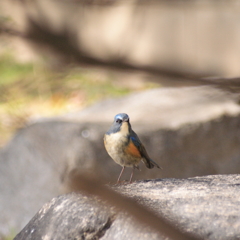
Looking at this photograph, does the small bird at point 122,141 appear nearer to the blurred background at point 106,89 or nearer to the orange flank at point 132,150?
the orange flank at point 132,150

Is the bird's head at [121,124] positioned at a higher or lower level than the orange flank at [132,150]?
higher

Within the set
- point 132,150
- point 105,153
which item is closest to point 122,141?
point 132,150

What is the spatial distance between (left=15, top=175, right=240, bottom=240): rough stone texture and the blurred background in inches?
11.0

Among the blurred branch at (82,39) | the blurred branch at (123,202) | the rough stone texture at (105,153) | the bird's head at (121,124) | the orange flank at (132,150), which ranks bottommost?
the rough stone texture at (105,153)

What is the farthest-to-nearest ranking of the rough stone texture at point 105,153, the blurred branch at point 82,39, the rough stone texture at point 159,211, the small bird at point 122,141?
the rough stone texture at point 105,153
the small bird at point 122,141
the rough stone texture at point 159,211
the blurred branch at point 82,39

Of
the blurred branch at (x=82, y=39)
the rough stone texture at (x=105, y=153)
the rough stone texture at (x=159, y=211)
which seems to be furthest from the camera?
the rough stone texture at (x=105, y=153)

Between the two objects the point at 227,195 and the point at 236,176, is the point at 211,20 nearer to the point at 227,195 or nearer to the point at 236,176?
the point at 236,176

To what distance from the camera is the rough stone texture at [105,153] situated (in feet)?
16.3

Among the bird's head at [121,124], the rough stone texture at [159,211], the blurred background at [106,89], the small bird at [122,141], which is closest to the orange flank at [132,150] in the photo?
the small bird at [122,141]

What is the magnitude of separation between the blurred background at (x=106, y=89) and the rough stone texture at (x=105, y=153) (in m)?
0.01

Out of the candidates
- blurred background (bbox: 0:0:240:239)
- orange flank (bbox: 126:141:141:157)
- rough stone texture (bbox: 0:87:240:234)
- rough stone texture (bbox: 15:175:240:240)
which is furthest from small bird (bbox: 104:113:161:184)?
rough stone texture (bbox: 0:87:240:234)

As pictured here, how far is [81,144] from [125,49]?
4302 mm

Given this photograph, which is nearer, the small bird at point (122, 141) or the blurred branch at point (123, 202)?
the blurred branch at point (123, 202)

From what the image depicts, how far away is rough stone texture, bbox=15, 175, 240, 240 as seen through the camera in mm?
2195
